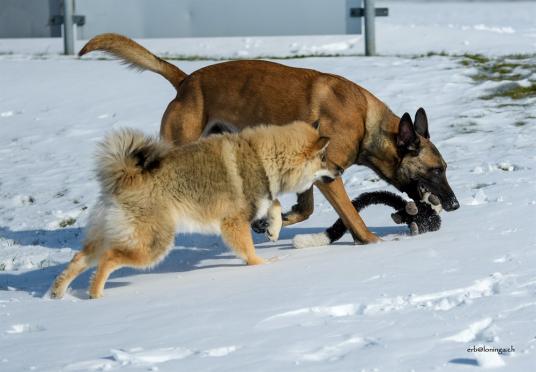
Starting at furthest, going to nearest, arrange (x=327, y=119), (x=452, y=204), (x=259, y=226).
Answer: (x=259, y=226) < (x=327, y=119) < (x=452, y=204)

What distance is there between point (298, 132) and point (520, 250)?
1831 mm

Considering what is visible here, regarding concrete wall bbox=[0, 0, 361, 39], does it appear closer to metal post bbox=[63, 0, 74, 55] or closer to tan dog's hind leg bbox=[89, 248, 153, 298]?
metal post bbox=[63, 0, 74, 55]

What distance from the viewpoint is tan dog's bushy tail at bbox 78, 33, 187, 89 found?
8719 millimetres

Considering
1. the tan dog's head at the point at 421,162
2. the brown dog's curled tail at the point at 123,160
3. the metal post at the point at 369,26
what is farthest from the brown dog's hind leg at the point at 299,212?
the metal post at the point at 369,26

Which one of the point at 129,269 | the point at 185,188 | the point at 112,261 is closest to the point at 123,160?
the point at 185,188

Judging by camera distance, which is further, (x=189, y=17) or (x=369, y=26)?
(x=189, y=17)

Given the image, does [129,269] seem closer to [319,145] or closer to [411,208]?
[319,145]

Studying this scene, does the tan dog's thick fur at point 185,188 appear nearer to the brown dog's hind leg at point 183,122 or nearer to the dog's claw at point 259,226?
the dog's claw at point 259,226

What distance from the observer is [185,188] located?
677 cm

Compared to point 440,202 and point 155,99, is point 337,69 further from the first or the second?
point 440,202

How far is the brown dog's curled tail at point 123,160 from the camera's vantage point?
6.54 meters

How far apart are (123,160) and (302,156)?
1385mm

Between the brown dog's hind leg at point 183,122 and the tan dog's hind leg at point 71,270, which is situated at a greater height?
the brown dog's hind leg at point 183,122

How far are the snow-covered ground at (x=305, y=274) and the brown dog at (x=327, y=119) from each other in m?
0.36
